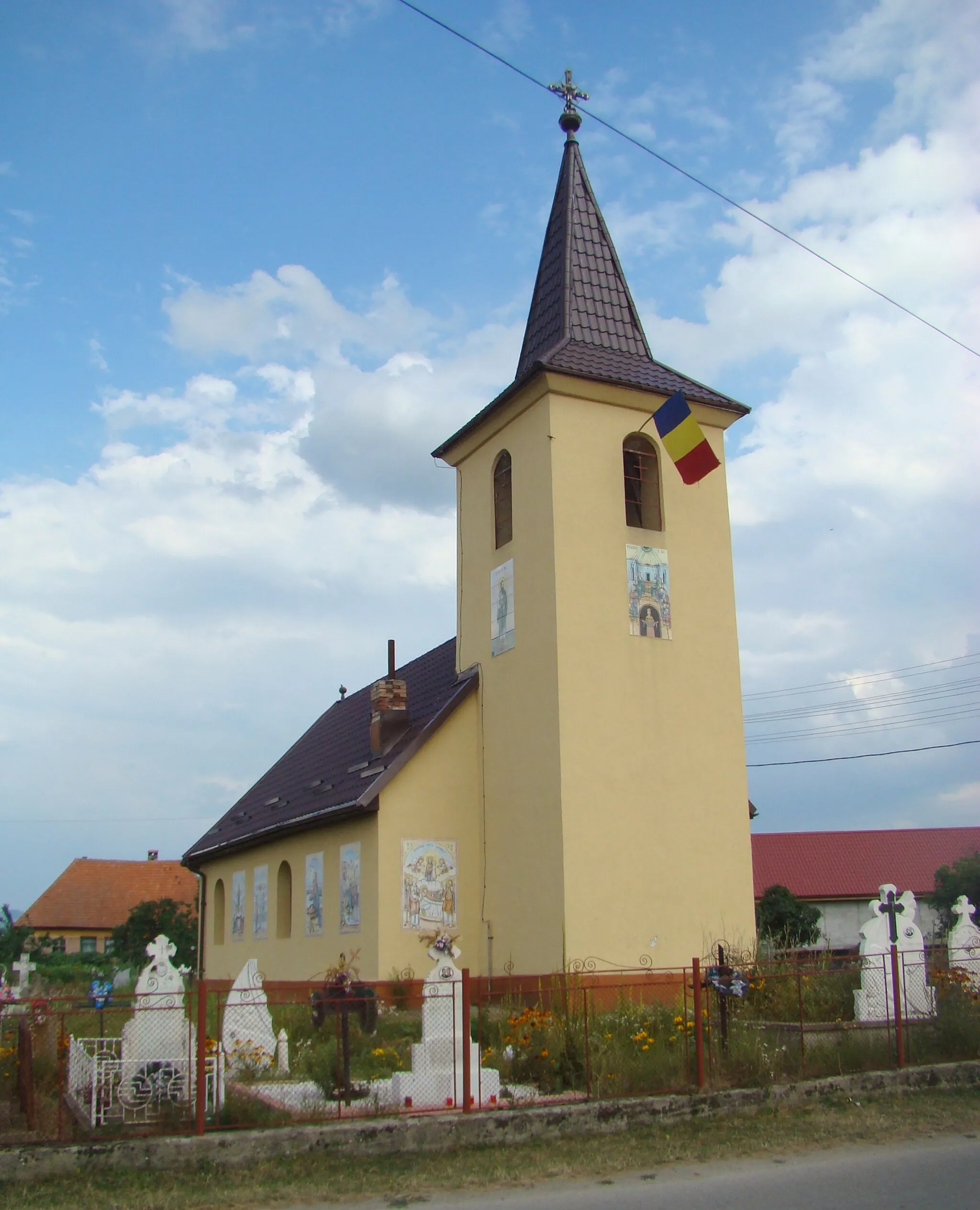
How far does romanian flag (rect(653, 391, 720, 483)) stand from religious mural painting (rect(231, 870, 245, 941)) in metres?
14.3

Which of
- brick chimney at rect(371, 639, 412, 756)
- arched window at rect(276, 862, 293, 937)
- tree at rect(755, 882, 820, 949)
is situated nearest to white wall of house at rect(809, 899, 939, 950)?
tree at rect(755, 882, 820, 949)

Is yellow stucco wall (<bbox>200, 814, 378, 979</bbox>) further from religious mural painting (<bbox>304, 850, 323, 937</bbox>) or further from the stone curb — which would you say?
the stone curb

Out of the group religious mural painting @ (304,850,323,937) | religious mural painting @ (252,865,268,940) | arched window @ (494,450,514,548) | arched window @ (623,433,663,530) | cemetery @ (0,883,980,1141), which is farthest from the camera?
religious mural painting @ (252,865,268,940)

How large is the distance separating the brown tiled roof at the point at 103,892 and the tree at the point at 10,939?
8333mm

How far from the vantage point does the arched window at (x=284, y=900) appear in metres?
23.9

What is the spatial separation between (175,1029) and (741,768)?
10.6m

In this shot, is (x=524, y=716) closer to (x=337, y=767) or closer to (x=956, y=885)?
(x=337, y=767)

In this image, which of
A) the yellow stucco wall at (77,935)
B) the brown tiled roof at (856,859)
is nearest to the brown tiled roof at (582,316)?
the brown tiled roof at (856,859)

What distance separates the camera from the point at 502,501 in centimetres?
2098

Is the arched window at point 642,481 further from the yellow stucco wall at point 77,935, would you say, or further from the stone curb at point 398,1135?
the yellow stucco wall at point 77,935

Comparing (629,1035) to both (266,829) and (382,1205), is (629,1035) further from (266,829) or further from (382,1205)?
(266,829)

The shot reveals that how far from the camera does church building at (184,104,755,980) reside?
58.5 feet

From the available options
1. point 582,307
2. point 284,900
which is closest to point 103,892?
point 284,900

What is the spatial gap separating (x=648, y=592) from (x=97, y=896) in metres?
46.5
